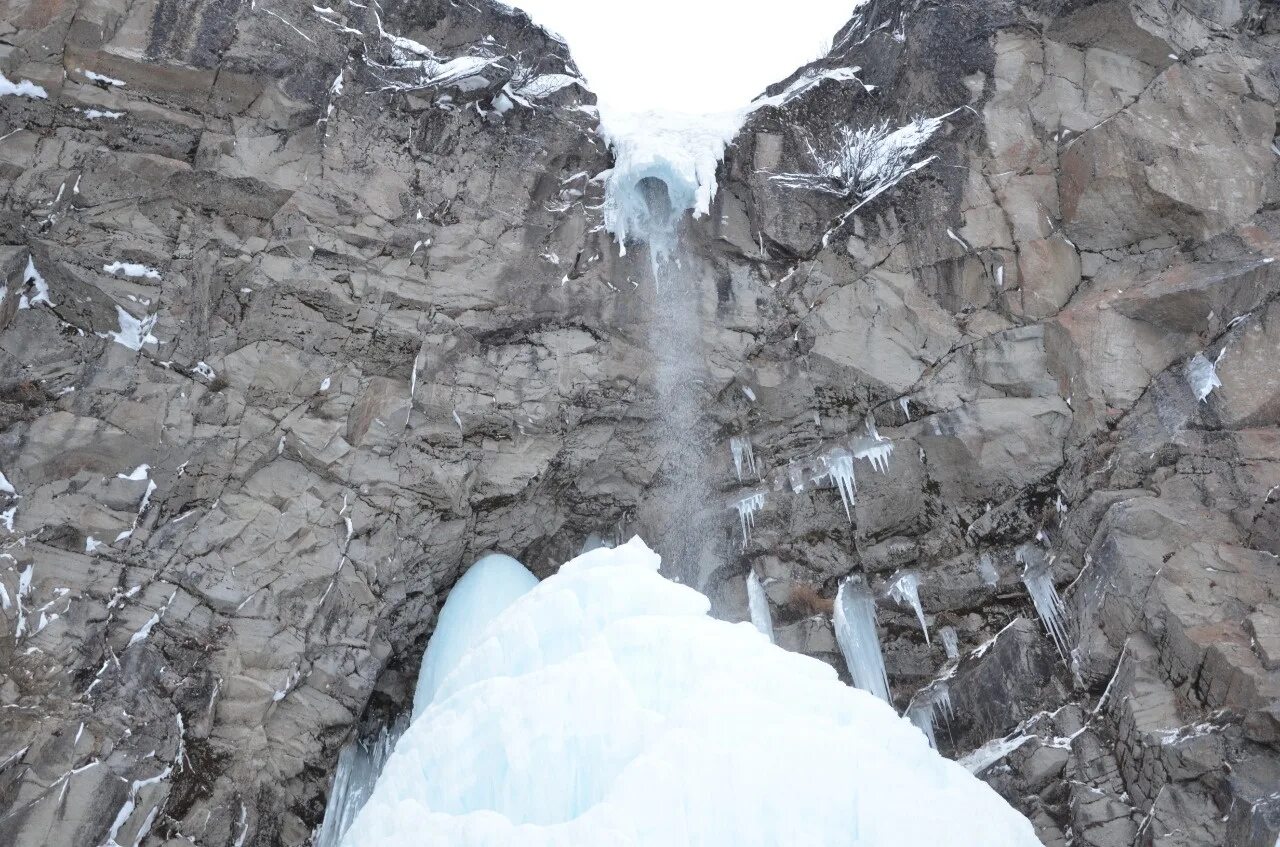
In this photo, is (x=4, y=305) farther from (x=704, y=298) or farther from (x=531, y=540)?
(x=704, y=298)

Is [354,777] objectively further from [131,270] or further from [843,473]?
[843,473]

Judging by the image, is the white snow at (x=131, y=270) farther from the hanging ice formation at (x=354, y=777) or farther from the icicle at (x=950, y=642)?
the icicle at (x=950, y=642)

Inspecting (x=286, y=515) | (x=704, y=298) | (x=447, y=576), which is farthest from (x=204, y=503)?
(x=704, y=298)

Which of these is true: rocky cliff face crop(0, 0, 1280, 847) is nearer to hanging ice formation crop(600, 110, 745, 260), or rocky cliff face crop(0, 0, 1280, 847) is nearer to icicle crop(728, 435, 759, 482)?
icicle crop(728, 435, 759, 482)

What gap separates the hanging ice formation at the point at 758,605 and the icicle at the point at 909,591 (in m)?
1.67

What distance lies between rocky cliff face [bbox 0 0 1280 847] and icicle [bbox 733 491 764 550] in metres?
0.16

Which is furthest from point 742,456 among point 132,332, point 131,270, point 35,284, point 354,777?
point 35,284

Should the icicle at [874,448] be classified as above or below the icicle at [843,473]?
above

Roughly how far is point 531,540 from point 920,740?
7670 mm

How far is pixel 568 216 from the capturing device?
14266 mm

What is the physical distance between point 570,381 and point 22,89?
764cm

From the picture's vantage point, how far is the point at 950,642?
41.9ft

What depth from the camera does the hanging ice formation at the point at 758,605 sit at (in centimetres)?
1363

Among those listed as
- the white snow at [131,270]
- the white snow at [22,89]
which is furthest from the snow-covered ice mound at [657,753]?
the white snow at [22,89]
